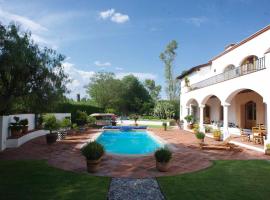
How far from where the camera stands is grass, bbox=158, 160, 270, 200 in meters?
6.01

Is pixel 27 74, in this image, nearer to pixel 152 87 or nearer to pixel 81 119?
pixel 81 119

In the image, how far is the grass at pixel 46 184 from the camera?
19.3 feet

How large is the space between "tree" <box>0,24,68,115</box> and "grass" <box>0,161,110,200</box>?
2.77m

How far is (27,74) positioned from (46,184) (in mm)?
4781

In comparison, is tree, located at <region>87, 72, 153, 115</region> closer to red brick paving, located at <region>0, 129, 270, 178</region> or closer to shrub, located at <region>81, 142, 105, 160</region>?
red brick paving, located at <region>0, 129, 270, 178</region>

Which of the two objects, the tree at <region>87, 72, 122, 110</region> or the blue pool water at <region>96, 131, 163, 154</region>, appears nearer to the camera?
the blue pool water at <region>96, 131, 163, 154</region>

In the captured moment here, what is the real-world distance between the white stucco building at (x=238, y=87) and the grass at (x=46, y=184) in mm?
9268

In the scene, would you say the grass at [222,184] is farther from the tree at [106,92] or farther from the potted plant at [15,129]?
the tree at [106,92]

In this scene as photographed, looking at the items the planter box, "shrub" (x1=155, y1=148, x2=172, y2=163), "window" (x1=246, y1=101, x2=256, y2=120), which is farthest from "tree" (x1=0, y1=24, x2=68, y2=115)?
"window" (x1=246, y1=101, x2=256, y2=120)

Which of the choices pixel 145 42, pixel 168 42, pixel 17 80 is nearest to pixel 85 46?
pixel 145 42

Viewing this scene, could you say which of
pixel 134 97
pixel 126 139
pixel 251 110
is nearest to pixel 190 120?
pixel 251 110

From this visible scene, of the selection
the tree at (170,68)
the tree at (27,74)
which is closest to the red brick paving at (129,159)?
the tree at (27,74)

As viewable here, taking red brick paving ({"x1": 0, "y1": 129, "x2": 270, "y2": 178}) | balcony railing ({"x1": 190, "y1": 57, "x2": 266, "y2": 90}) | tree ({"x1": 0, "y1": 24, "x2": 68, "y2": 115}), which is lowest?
red brick paving ({"x1": 0, "y1": 129, "x2": 270, "y2": 178})

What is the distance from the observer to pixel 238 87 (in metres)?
14.0
